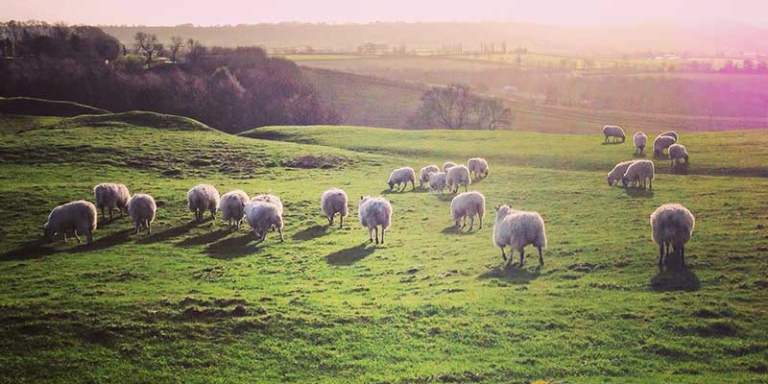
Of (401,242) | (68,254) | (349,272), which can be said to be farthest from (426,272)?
(68,254)

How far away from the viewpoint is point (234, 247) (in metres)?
23.6

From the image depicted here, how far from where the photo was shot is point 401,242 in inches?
938

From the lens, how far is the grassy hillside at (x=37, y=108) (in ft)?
211

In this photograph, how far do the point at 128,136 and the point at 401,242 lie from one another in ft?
113

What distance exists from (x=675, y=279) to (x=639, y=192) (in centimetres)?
1510

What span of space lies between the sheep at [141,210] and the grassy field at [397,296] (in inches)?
39.0

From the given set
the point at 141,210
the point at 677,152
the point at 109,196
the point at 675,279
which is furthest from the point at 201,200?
the point at 677,152

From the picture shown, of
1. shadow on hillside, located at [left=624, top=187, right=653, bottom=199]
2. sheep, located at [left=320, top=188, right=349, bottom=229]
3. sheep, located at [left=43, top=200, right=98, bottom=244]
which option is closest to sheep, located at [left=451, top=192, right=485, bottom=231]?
sheep, located at [left=320, top=188, right=349, bottom=229]

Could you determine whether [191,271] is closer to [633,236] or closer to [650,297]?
[650,297]

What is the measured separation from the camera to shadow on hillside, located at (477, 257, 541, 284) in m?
17.8

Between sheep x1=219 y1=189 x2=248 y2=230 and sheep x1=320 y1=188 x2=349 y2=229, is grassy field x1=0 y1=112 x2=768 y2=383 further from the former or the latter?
sheep x1=219 y1=189 x2=248 y2=230

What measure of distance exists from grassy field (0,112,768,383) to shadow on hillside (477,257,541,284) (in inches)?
3.8

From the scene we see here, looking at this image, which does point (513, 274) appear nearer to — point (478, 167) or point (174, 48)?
point (478, 167)

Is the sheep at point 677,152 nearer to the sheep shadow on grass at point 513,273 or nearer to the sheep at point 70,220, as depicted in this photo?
the sheep shadow on grass at point 513,273
